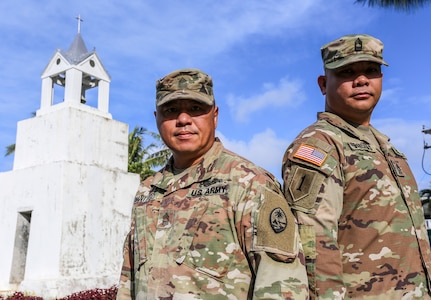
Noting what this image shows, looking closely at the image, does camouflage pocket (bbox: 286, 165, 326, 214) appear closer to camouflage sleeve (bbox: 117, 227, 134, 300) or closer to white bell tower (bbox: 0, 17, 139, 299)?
camouflage sleeve (bbox: 117, 227, 134, 300)

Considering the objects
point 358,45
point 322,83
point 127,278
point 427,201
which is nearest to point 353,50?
point 358,45

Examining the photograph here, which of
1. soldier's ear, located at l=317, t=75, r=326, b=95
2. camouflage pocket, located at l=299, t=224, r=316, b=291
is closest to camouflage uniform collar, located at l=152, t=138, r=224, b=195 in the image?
camouflage pocket, located at l=299, t=224, r=316, b=291

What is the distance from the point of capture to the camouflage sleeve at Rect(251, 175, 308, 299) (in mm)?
1734

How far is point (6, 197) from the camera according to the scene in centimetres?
1208

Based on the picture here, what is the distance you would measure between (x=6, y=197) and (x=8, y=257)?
4.99ft

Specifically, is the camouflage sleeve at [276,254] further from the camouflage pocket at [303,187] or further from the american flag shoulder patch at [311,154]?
the american flag shoulder patch at [311,154]

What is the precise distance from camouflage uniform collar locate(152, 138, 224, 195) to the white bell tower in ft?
28.9

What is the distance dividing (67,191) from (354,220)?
981 cm

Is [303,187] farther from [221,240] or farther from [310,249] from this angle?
[221,240]

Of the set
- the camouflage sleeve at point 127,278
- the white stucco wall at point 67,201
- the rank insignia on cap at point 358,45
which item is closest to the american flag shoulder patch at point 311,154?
the rank insignia on cap at point 358,45

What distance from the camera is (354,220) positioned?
6.52ft

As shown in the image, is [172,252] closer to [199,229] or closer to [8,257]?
[199,229]

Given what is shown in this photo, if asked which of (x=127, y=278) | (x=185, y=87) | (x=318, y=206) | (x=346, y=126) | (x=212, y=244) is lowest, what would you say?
(x=127, y=278)

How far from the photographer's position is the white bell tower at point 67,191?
10.7 meters
